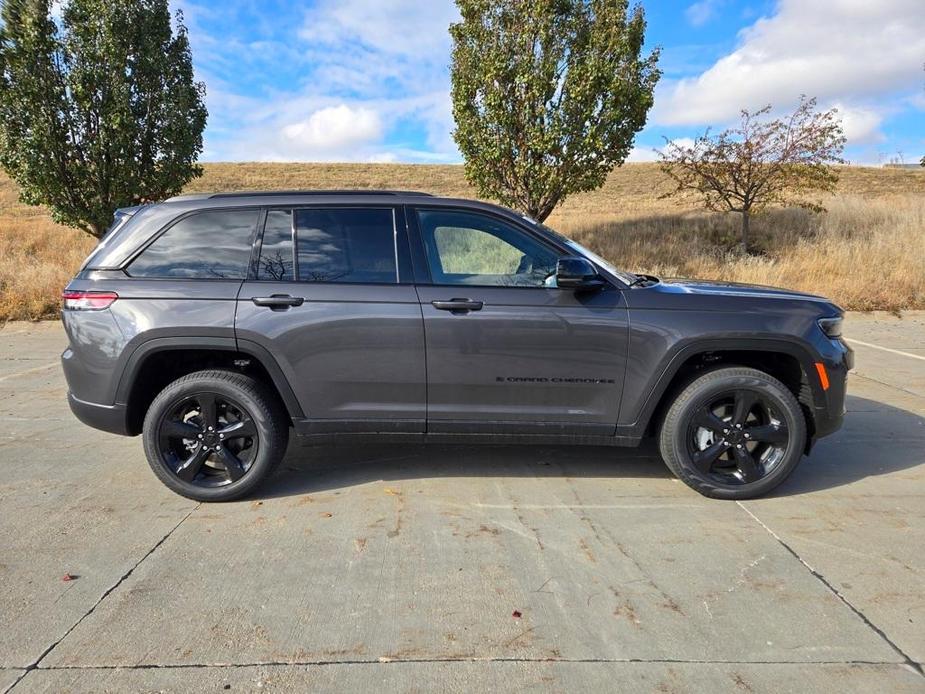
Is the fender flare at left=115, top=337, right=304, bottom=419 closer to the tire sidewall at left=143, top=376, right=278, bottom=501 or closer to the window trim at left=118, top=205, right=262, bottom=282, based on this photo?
the tire sidewall at left=143, top=376, right=278, bottom=501

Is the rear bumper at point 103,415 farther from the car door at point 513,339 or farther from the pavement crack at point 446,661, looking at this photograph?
the car door at point 513,339

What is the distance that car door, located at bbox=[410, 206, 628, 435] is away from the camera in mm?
3531

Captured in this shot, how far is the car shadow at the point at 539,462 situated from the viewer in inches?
158

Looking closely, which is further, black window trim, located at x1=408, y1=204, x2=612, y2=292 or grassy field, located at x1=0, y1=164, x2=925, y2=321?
grassy field, located at x1=0, y1=164, x2=925, y2=321

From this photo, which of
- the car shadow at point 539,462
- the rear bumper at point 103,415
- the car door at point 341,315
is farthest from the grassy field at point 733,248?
the car door at point 341,315

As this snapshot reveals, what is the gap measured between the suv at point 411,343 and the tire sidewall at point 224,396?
1 centimetres

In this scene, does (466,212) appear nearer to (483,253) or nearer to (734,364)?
(483,253)

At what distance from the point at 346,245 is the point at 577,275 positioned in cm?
139

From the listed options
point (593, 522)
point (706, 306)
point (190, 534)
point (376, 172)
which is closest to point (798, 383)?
point (706, 306)

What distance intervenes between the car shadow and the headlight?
100 centimetres

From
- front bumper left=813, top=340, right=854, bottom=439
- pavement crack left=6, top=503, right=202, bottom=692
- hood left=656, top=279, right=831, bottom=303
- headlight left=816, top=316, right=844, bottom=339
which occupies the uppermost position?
hood left=656, top=279, right=831, bottom=303

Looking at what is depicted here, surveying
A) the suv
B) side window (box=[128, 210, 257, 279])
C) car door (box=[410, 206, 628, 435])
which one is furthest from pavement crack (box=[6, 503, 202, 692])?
car door (box=[410, 206, 628, 435])

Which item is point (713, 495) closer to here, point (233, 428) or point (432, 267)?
point (432, 267)

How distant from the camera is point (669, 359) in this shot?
11.7 ft
